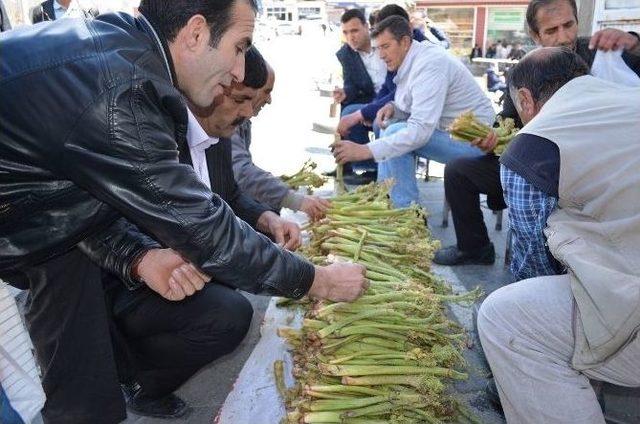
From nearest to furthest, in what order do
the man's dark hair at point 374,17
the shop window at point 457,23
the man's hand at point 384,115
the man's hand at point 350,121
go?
the man's hand at point 384,115 < the man's hand at point 350,121 < the man's dark hair at point 374,17 < the shop window at point 457,23

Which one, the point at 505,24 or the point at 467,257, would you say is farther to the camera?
the point at 505,24

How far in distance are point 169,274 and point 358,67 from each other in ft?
16.7

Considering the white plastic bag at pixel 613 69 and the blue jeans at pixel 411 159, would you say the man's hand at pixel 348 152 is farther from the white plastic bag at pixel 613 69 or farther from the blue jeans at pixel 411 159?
the white plastic bag at pixel 613 69

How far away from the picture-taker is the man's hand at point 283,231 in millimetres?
3232

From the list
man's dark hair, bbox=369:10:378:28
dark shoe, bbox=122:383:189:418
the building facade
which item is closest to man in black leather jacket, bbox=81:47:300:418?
dark shoe, bbox=122:383:189:418

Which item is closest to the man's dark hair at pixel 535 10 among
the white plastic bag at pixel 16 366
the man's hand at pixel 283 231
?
the man's hand at pixel 283 231

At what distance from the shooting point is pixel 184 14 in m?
1.72

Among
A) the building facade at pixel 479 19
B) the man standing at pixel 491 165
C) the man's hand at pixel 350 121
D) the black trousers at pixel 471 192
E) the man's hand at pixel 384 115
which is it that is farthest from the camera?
the building facade at pixel 479 19

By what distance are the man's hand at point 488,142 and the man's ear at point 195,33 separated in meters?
2.46

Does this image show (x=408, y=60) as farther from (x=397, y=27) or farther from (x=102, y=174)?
(x=102, y=174)

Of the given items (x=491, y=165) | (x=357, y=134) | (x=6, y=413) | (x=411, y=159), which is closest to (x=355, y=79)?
(x=357, y=134)

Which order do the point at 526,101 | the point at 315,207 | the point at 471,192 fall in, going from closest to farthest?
1. the point at 526,101
2. the point at 315,207
3. the point at 471,192

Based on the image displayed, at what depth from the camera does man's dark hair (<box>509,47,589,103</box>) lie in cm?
245

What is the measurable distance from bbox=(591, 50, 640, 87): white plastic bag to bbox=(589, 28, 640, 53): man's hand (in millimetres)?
36
